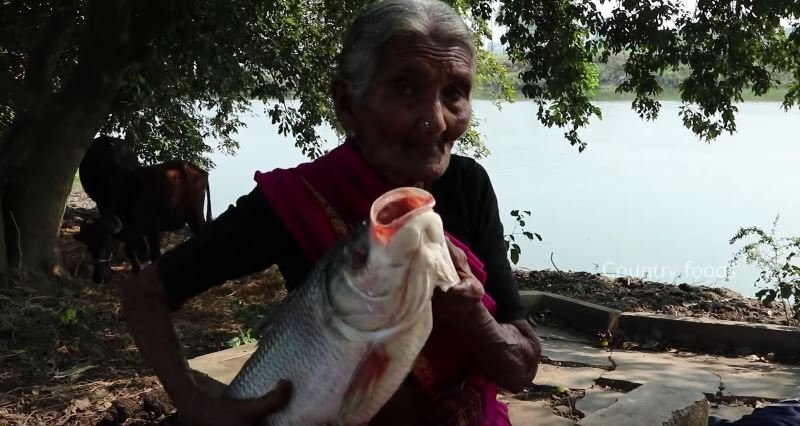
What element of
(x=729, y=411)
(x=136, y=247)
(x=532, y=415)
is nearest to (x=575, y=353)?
(x=729, y=411)

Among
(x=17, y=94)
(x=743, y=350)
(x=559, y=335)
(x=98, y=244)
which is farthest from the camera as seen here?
(x=98, y=244)

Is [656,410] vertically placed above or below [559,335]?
above

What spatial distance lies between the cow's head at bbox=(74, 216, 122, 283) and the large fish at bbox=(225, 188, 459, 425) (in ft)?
18.8

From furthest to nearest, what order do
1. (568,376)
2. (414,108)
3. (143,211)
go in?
(143,211) → (568,376) → (414,108)

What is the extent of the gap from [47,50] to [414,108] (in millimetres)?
5560

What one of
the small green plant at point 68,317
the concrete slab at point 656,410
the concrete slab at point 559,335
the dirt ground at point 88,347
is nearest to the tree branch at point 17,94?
the dirt ground at point 88,347

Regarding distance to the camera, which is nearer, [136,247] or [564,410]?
[564,410]

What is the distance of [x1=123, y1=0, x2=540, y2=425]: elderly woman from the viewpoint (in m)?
1.42

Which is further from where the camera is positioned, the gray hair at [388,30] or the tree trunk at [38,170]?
the tree trunk at [38,170]

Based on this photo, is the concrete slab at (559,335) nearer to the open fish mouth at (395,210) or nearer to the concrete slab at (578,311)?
the concrete slab at (578,311)

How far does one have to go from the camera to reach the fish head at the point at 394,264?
41.7 inches

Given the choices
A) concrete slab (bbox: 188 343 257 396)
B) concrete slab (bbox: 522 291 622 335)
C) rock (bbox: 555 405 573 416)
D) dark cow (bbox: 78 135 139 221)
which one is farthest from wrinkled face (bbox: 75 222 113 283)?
rock (bbox: 555 405 573 416)

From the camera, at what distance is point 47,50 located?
609cm

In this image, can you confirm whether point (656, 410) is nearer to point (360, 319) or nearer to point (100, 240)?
point (360, 319)
